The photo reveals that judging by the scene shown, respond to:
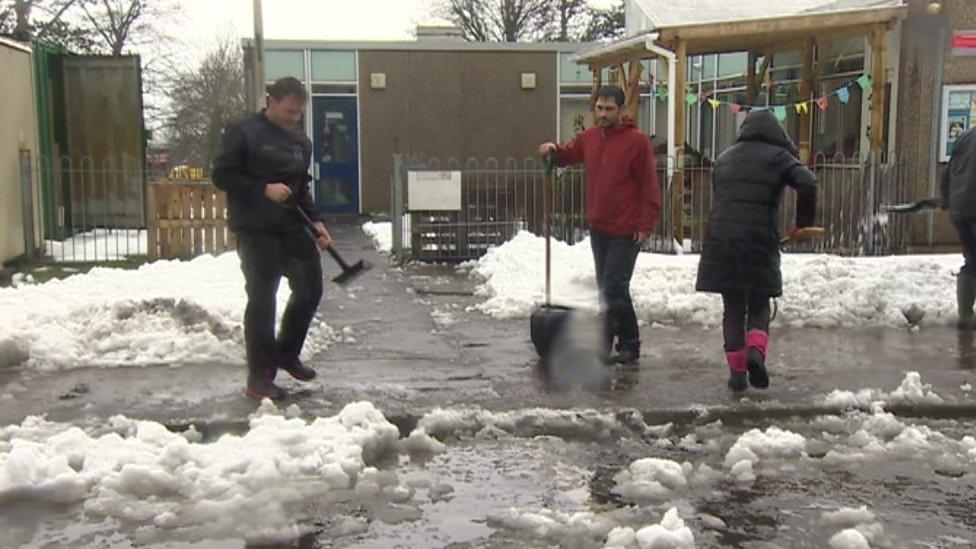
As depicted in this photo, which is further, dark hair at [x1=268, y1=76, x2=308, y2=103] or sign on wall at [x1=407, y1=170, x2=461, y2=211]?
sign on wall at [x1=407, y1=170, x2=461, y2=211]

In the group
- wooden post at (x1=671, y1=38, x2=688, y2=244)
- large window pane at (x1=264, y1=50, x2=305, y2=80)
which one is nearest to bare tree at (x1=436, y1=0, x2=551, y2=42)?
large window pane at (x1=264, y1=50, x2=305, y2=80)

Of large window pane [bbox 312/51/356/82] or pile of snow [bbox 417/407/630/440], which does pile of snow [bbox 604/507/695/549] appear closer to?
pile of snow [bbox 417/407/630/440]

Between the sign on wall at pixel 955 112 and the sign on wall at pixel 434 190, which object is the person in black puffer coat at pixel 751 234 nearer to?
the sign on wall at pixel 434 190

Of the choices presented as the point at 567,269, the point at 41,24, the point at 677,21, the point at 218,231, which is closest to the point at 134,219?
the point at 218,231

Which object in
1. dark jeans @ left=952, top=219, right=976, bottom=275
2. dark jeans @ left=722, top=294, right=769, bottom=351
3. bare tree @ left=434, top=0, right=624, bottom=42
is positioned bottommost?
dark jeans @ left=722, top=294, right=769, bottom=351

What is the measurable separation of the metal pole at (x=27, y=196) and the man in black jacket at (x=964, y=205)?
1063cm

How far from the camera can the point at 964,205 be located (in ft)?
26.9

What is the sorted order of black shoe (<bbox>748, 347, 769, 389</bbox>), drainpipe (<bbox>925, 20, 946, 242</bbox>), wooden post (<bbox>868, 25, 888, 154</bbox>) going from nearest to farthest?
black shoe (<bbox>748, 347, 769, 389</bbox>), wooden post (<bbox>868, 25, 888, 154</bbox>), drainpipe (<bbox>925, 20, 946, 242</bbox>)

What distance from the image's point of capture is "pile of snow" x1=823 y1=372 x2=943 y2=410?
20.0 feet

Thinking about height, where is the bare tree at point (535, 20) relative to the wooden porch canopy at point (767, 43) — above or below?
above

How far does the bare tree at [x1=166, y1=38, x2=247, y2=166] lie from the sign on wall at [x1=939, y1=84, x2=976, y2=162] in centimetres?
2285

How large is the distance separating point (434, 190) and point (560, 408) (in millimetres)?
7082

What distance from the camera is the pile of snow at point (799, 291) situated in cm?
878

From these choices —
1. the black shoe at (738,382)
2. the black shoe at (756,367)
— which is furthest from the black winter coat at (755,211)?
the black shoe at (738,382)
